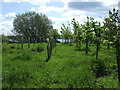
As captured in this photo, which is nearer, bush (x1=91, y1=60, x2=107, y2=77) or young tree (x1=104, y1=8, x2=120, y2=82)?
young tree (x1=104, y1=8, x2=120, y2=82)

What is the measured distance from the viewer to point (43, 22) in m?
63.3

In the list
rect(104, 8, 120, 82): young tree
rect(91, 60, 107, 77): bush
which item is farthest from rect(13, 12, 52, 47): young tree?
rect(104, 8, 120, 82): young tree

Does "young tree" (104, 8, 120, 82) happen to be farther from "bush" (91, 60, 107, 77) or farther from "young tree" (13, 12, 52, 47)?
"young tree" (13, 12, 52, 47)

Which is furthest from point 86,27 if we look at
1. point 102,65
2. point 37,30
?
point 37,30

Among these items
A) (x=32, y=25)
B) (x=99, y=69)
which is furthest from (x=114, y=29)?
(x=32, y=25)

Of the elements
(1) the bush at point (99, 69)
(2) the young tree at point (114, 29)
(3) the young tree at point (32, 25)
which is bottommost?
(1) the bush at point (99, 69)

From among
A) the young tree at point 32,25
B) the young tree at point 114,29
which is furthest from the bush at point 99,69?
→ the young tree at point 32,25

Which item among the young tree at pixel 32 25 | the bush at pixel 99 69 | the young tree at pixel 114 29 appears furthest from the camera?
the young tree at pixel 32 25

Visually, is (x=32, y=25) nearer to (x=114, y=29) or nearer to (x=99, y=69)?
(x=99, y=69)

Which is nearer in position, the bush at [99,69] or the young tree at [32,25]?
the bush at [99,69]

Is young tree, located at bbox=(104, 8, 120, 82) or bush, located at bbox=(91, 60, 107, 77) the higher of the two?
young tree, located at bbox=(104, 8, 120, 82)

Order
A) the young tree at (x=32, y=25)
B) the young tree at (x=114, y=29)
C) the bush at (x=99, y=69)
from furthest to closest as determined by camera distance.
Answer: the young tree at (x=32, y=25) < the bush at (x=99, y=69) < the young tree at (x=114, y=29)

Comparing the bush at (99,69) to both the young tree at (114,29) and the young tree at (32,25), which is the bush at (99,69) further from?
the young tree at (32,25)

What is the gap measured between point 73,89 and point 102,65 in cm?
340
